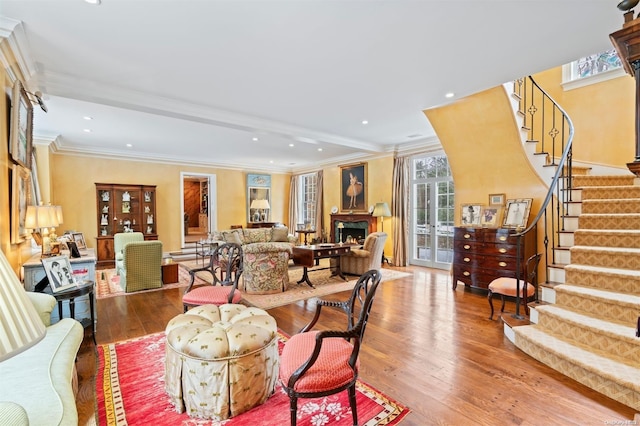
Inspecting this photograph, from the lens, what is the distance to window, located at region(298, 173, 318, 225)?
10297 mm

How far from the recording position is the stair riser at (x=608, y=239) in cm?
314

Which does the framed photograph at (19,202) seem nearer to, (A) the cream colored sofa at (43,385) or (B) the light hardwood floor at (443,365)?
(B) the light hardwood floor at (443,365)

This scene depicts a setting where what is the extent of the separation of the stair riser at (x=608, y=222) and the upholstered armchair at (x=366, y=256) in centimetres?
298

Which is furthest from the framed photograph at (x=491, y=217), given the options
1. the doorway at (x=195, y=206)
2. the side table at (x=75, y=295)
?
the doorway at (x=195, y=206)

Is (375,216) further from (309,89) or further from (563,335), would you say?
(563,335)

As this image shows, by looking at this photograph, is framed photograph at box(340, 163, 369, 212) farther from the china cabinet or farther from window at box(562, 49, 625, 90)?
the china cabinet

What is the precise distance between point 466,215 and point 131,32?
16.8 feet

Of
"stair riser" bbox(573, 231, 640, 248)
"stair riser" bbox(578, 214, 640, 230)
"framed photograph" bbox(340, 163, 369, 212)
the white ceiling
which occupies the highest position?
the white ceiling

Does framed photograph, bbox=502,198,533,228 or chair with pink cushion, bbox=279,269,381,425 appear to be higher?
framed photograph, bbox=502,198,533,228

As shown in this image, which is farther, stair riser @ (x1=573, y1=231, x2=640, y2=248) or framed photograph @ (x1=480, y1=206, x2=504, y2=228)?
framed photograph @ (x1=480, y1=206, x2=504, y2=228)

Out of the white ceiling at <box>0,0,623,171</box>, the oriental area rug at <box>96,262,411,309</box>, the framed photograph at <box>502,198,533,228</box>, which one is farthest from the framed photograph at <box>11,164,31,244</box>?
the framed photograph at <box>502,198,533,228</box>

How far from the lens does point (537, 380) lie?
237 cm

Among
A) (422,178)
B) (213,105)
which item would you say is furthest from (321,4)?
(422,178)

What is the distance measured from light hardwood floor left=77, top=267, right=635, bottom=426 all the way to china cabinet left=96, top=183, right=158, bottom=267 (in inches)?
142
